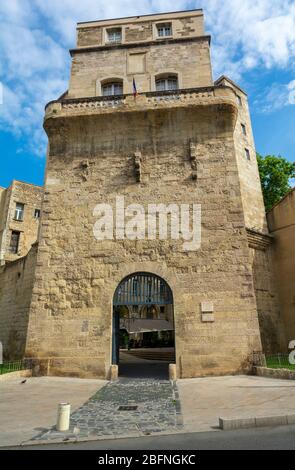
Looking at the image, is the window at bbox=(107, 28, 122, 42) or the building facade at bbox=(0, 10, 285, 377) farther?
the window at bbox=(107, 28, 122, 42)

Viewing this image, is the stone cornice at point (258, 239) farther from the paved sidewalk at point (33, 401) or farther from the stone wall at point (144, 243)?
the paved sidewalk at point (33, 401)

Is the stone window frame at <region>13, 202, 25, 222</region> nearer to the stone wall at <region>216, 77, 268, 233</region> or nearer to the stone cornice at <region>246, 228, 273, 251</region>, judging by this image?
the stone wall at <region>216, 77, 268, 233</region>

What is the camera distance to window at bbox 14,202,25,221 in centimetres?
2624

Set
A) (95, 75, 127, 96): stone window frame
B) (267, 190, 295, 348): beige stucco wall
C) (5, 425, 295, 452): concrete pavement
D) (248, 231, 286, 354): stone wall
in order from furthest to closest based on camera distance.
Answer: (267, 190, 295, 348): beige stucco wall, (95, 75, 127, 96): stone window frame, (248, 231, 286, 354): stone wall, (5, 425, 295, 452): concrete pavement

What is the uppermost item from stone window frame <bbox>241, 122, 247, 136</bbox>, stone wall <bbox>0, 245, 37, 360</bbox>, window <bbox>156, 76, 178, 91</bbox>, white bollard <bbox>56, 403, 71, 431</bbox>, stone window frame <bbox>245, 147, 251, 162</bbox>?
stone window frame <bbox>241, 122, 247, 136</bbox>

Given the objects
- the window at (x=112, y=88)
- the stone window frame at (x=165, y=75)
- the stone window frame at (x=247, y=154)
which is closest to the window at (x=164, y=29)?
the stone window frame at (x=165, y=75)

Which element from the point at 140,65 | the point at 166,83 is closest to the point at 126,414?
the point at 166,83

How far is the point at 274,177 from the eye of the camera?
2189 centimetres

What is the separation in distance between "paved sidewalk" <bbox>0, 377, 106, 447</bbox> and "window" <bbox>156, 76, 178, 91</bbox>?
1213 centimetres

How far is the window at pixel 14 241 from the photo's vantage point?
25428mm

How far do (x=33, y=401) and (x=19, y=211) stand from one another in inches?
887

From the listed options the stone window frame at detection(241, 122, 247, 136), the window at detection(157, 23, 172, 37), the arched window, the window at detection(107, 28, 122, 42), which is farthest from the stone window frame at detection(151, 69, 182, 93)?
the stone window frame at detection(241, 122, 247, 136)

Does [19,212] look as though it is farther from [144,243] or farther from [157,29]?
[144,243]
